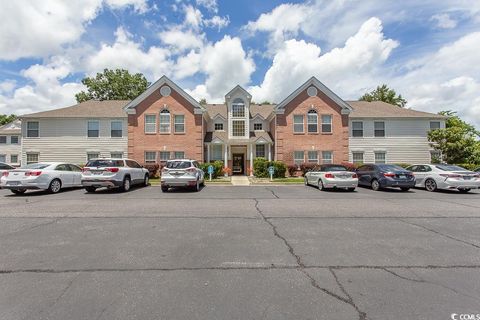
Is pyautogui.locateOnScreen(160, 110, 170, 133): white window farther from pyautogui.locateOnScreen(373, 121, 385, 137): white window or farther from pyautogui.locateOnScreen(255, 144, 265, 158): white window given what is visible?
pyautogui.locateOnScreen(373, 121, 385, 137): white window

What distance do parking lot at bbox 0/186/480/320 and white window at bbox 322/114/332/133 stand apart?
17.7 metres

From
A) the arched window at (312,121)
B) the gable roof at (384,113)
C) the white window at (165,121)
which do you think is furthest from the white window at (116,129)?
the gable roof at (384,113)

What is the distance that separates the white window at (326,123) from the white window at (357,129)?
9.58 feet

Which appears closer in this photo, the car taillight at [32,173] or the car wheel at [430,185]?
the car taillight at [32,173]

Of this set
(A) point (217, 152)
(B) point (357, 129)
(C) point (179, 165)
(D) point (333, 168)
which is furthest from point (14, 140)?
(B) point (357, 129)

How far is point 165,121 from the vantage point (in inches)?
971

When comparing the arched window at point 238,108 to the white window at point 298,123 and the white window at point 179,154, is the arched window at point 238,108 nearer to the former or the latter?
the white window at point 298,123

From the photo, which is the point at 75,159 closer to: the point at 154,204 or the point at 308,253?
the point at 154,204

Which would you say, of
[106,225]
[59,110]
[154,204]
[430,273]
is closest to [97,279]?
[106,225]

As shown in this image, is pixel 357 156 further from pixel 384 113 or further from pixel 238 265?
pixel 238 265

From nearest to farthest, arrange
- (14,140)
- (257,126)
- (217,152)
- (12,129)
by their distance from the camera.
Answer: (217,152), (257,126), (14,140), (12,129)

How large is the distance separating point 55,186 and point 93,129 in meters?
14.0

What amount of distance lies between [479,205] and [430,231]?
19.4 ft

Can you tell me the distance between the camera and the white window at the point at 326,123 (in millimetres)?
25250
